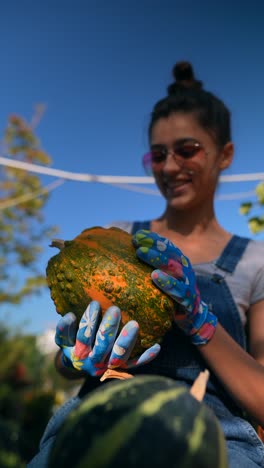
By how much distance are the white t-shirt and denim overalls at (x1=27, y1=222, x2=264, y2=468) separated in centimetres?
3

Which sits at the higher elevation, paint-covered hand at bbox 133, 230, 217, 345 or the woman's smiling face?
the woman's smiling face

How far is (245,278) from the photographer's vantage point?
2.04 metres

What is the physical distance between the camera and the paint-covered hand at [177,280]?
1509mm

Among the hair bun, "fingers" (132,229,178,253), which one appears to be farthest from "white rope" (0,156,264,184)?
"fingers" (132,229,178,253)

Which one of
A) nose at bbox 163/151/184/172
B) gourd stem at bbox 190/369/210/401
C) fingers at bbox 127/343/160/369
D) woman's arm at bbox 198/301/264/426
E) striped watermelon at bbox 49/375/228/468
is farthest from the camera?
nose at bbox 163/151/184/172

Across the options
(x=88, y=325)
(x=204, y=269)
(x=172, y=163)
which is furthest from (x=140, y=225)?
(x=88, y=325)

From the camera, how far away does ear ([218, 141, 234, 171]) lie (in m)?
2.46

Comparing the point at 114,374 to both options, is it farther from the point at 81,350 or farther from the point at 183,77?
the point at 183,77

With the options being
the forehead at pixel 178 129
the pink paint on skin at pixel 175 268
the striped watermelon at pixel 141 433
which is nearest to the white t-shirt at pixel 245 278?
the pink paint on skin at pixel 175 268

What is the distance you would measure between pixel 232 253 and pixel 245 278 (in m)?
0.16

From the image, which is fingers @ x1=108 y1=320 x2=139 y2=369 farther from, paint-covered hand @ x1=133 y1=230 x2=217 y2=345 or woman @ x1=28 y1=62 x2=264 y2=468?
paint-covered hand @ x1=133 y1=230 x2=217 y2=345

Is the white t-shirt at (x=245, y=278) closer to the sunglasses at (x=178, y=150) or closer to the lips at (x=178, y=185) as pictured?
the lips at (x=178, y=185)

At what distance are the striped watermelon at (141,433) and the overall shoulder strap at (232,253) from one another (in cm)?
124

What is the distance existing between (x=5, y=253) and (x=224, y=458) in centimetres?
822
